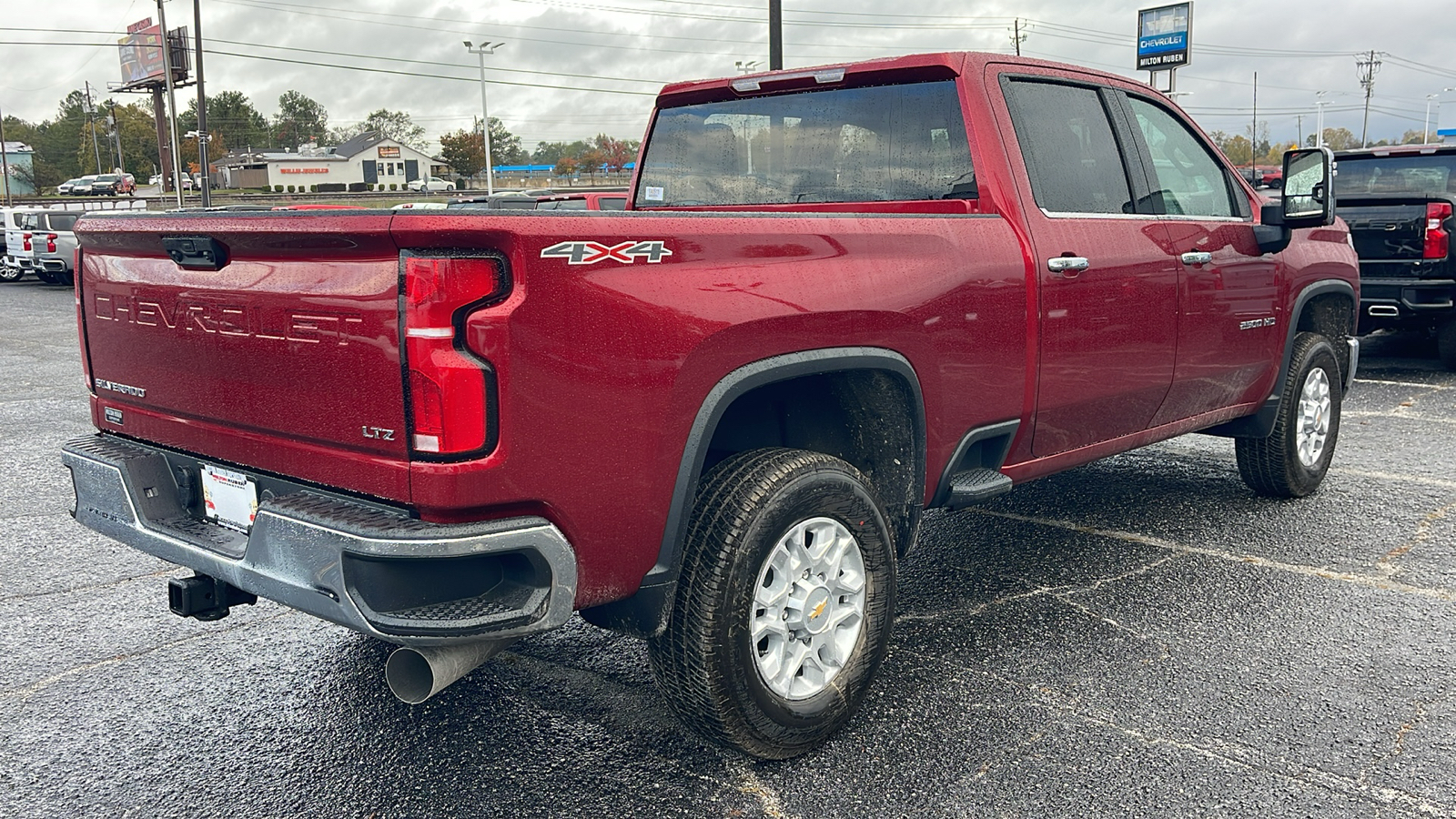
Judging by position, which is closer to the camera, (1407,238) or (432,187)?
(1407,238)

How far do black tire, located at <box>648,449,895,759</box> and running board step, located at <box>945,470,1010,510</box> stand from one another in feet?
1.67

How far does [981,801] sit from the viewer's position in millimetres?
2871

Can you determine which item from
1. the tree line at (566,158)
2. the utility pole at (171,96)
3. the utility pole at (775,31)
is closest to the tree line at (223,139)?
the tree line at (566,158)

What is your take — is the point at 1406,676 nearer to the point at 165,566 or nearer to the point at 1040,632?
the point at 1040,632

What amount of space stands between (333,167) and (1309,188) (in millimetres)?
115197

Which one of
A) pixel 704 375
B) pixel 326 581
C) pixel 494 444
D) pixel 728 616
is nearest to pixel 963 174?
pixel 704 375

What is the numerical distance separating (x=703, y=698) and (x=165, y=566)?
312cm

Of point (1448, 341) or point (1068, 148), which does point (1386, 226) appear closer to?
point (1448, 341)

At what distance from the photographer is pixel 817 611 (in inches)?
123

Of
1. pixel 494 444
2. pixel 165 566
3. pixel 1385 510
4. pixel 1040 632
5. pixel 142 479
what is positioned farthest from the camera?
pixel 1385 510

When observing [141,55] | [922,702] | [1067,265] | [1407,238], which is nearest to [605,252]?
[922,702]

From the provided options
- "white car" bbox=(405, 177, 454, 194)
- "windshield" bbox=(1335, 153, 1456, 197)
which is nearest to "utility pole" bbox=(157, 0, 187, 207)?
"white car" bbox=(405, 177, 454, 194)

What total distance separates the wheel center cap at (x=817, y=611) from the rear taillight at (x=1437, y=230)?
8.52 metres

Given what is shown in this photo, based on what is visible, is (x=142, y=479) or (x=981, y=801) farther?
(x=142, y=479)
